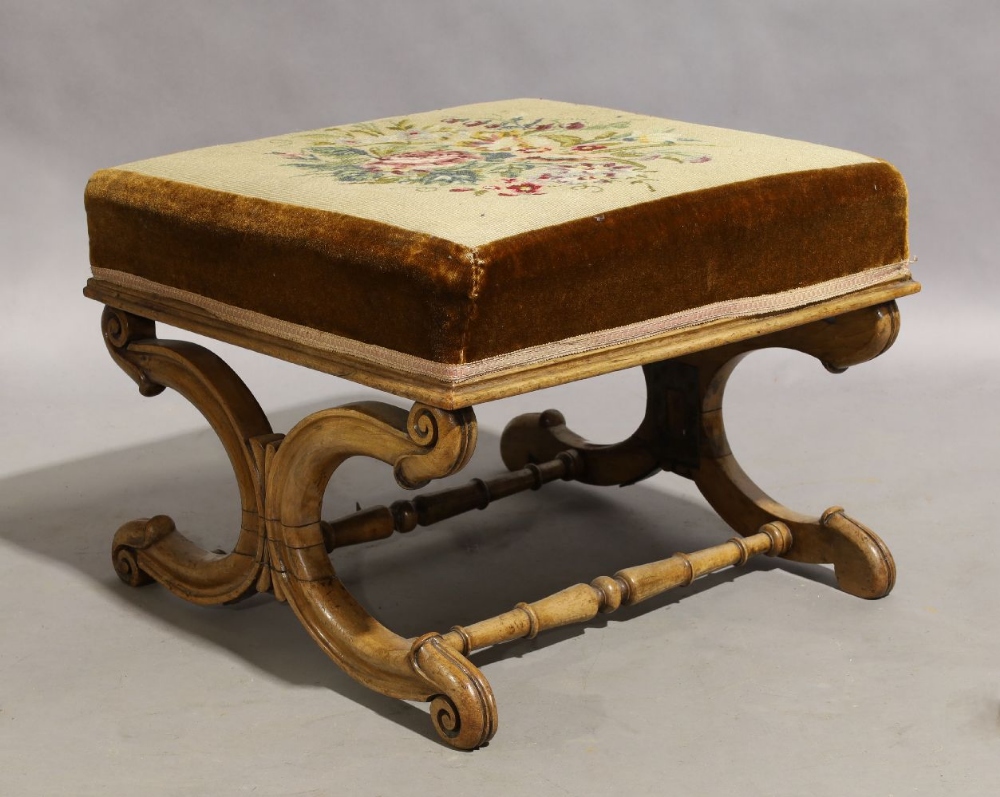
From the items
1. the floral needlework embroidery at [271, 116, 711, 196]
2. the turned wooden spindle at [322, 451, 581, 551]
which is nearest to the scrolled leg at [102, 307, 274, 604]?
the turned wooden spindle at [322, 451, 581, 551]

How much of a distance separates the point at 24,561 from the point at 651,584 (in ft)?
2.56

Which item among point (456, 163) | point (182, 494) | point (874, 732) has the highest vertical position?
point (456, 163)

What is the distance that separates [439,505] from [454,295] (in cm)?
63

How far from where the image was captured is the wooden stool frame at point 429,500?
Result: 1.69 metres

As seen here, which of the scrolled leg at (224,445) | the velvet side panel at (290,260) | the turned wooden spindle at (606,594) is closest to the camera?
the velvet side panel at (290,260)

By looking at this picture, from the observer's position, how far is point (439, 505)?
2127 mm

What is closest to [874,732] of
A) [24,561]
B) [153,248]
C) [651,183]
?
[651,183]

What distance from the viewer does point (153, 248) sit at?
1859 millimetres

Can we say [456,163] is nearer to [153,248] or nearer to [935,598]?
[153,248]

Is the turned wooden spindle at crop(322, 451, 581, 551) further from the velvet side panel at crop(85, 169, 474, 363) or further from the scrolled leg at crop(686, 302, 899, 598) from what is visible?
the velvet side panel at crop(85, 169, 474, 363)

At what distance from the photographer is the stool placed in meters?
1.60

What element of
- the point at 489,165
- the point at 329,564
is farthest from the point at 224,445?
the point at 489,165

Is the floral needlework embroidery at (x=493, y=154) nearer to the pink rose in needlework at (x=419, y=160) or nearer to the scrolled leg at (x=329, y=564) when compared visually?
the pink rose in needlework at (x=419, y=160)

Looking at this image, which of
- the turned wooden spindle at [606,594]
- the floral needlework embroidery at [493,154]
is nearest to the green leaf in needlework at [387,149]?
the floral needlework embroidery at [493,154]
